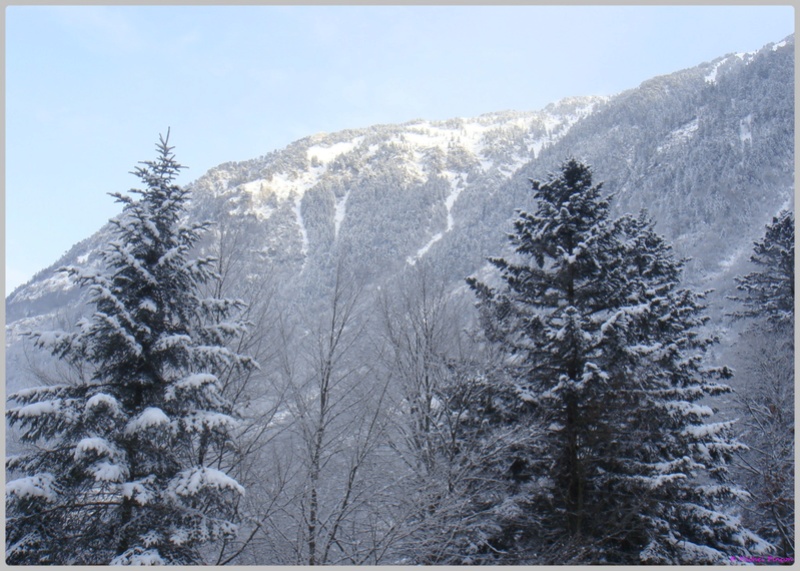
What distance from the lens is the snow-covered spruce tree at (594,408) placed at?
30.6 feet

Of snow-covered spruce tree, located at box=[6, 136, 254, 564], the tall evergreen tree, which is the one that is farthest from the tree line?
the tall evergreen tree

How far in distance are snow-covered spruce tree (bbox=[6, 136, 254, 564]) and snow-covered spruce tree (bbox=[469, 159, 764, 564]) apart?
5.51 metres

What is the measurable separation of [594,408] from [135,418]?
25.8 ft

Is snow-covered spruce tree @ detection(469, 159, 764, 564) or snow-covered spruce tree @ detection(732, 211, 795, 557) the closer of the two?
snow-covered spruce tree @ detection(469, 159, 764, 564)

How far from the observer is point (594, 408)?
9.57m

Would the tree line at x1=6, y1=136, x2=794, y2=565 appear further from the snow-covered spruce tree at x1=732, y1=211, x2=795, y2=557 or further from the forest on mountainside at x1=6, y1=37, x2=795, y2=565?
the snow-covered spruce tree at x1=732, y1=211, x2=795, y2=557

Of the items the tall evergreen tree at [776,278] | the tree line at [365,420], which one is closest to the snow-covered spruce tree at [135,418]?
the tree line at [365,420]

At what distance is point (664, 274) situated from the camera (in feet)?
50.4

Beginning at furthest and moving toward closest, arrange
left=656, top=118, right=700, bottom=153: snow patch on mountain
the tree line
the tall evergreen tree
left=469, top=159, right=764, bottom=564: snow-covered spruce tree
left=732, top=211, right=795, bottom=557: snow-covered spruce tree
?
left=656, top=118, right=700, bottom=153: snow patch on mountain, the tall evergreen tree, left=732, top=211, right=795, bottom=557: snow-covered spruce tree, left=469, top=159, right=764, bottom=564: snow-covered spruce tree, the tree line

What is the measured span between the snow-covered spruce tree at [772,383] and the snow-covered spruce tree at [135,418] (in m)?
15.8

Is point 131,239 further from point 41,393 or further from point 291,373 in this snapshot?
point 291,373

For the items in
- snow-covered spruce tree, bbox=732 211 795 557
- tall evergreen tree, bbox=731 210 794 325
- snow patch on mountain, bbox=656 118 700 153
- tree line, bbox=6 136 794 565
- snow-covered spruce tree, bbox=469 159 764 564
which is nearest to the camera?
tree line, bbox=6 136 794 565

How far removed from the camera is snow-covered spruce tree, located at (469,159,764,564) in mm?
9320

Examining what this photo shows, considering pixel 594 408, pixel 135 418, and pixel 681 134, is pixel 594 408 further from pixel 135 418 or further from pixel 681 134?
pixel 681 134
